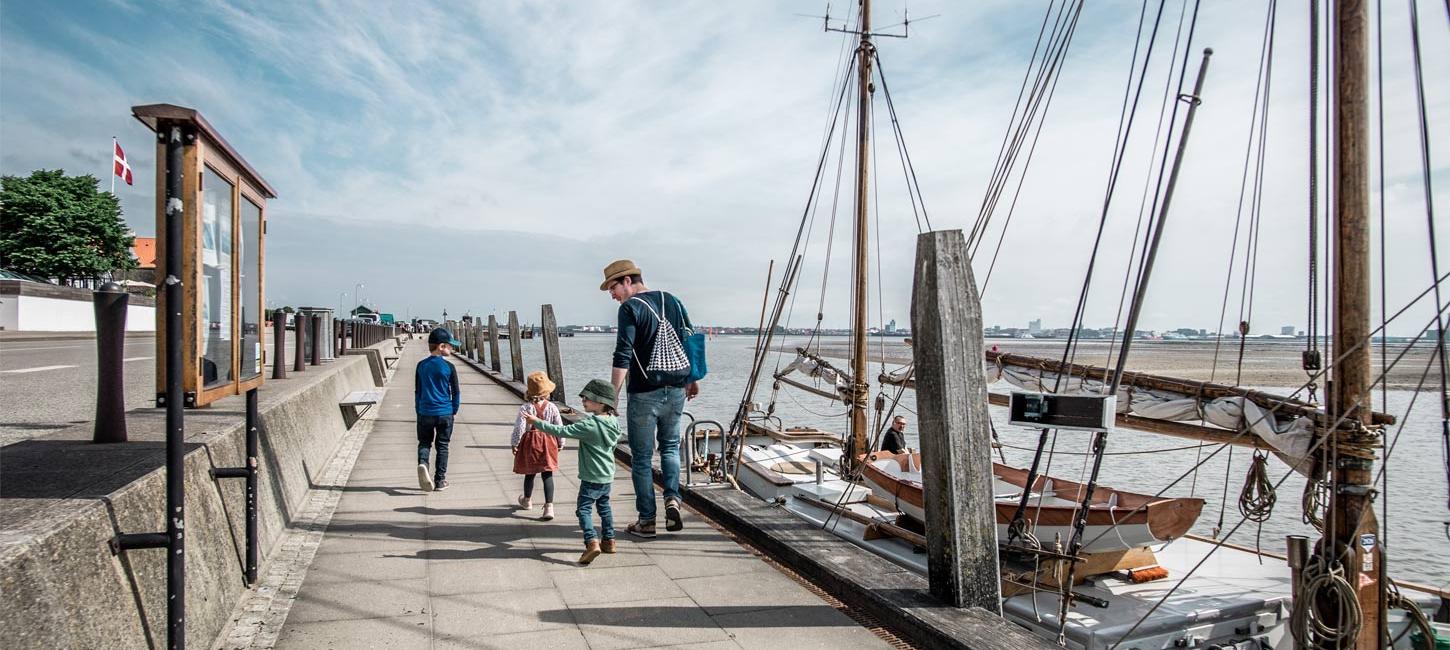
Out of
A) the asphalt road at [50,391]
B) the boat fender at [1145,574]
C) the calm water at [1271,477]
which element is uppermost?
the asphalt road at [50,391]

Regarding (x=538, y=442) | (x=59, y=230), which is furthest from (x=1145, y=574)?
(x=59, y=230)

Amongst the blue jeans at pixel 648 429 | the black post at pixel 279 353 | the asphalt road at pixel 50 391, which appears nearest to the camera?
the blue jeans at pixel 648 429

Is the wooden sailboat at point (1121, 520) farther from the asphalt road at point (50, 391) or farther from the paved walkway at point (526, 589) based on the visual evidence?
the asphalt road at point (50, 391)

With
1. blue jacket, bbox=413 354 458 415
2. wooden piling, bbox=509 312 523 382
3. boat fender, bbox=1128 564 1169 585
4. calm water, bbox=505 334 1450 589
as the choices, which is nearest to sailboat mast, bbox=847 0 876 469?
calm water, bbox=505 334 1450 589

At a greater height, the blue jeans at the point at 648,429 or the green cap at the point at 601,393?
the green cap at the point at 601,393

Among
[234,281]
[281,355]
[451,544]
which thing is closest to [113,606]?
[234,281]

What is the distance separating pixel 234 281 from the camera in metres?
4.29

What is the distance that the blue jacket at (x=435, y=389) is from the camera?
7730 millimetres

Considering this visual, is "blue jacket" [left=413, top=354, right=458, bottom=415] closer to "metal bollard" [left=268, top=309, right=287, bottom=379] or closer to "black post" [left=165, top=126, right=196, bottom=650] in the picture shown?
"metal bollard" [left=268, top=309, right=287, bottom=379]

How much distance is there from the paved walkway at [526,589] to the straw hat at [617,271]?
67.6 inches

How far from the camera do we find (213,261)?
3.82 meters

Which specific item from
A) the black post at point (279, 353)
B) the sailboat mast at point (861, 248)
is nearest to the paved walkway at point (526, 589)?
the black post at point (279, 353)

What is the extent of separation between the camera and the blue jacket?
25.4 ft

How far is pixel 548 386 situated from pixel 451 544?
126 cm
